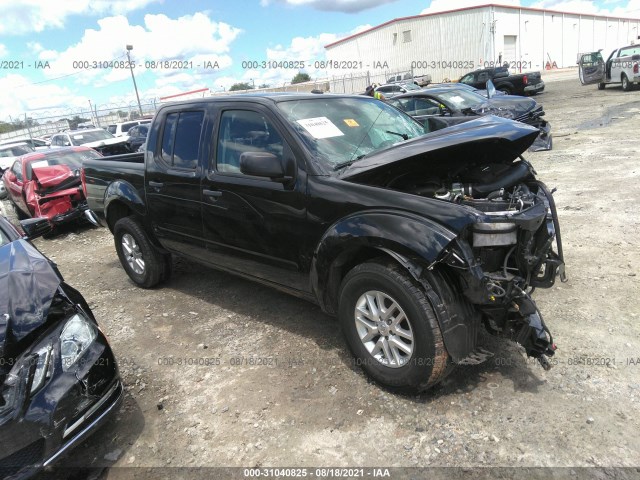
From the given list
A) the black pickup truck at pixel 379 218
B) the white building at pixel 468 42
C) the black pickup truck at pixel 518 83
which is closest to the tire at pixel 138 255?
the black pickup truck at pixel 379 218

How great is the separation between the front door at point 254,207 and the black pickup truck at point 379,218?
0.5 inches

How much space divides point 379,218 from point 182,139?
2.36 meters

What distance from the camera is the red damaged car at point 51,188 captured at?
342 inches

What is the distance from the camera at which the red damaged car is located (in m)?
8.68

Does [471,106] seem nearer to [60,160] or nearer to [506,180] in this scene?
[506,180]

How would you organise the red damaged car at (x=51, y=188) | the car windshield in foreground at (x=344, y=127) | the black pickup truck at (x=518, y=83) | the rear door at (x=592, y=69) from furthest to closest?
1. the rear door at (x=592, y=69)
2. the black pickup truck at (x=518, y=83)
3. the red damaged car at (x=51, y=188)
4. the car windshield in foreground at (x=344, y=127)

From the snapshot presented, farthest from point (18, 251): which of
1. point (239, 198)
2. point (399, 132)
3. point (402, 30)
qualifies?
point (402, 30)

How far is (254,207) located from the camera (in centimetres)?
356

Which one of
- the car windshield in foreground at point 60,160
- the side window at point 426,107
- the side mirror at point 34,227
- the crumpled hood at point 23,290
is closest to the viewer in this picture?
the crumpled hood at point 23,290

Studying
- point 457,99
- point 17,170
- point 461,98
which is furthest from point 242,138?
point 17,170

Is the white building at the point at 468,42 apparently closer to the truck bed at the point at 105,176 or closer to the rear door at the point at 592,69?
the rear door at the point at 592,69

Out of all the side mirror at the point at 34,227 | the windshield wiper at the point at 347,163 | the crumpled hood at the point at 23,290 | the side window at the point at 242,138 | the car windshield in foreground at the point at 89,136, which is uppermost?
the car windshield in foreground at the point at 89,136

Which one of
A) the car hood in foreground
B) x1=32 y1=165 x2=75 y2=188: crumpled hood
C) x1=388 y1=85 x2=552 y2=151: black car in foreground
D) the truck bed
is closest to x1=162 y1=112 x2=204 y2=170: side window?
the truck bed

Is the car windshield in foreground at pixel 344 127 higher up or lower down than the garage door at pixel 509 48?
lower down
